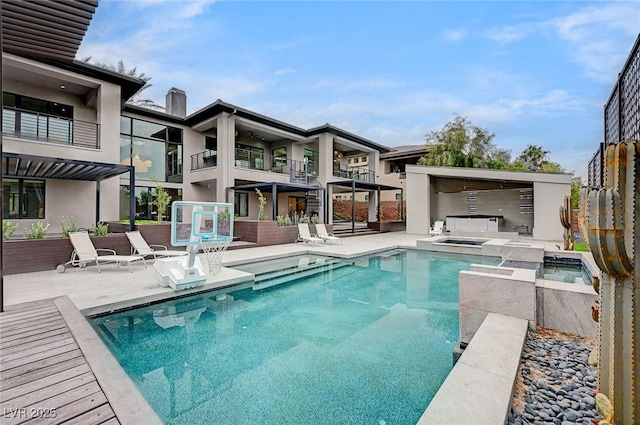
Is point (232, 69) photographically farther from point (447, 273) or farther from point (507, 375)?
point (507, 375)

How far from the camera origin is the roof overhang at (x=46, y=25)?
4.14 m

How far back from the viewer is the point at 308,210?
18.9m

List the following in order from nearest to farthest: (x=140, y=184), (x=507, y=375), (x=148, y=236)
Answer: (x=507, y=375) → (x=148, y=236) → (x=140, y=184)

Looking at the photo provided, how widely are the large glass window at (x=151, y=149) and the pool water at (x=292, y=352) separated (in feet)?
35.8

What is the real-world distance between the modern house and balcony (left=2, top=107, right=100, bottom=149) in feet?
0.11

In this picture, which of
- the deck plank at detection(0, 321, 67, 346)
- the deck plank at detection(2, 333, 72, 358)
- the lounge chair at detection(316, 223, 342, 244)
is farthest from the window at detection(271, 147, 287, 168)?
the deck plank at detection(2, 333, 72, 358)

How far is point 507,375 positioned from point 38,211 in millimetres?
14564

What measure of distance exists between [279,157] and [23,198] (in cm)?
1238

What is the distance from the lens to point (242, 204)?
58.2 feet

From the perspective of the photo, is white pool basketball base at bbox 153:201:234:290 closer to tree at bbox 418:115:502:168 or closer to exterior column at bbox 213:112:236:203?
exterior column at bbox 213:112:236:203

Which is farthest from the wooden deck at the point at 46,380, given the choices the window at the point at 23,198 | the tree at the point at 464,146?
the tree at the point at 464,146

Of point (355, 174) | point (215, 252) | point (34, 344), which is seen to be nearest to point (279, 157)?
point (355, 174)

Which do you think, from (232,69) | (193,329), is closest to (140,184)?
(232,69)

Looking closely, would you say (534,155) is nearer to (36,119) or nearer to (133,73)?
(36,119)
